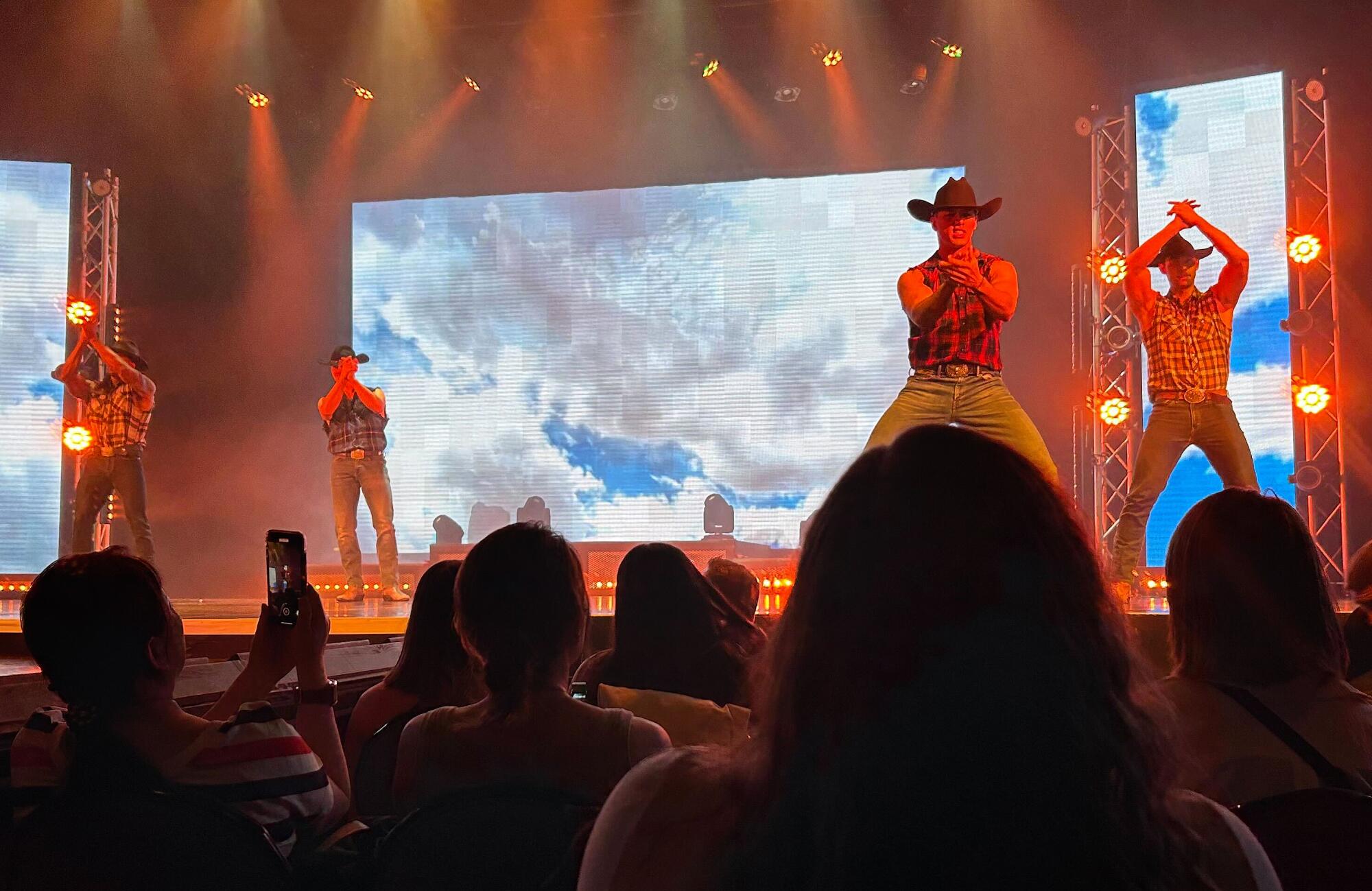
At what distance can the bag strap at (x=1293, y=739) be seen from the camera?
1446 millimetres

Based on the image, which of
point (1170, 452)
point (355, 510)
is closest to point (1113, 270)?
point (1170, 452)

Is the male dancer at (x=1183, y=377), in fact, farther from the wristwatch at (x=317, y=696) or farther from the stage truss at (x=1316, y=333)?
the wristwatch at (x=317, y=696)

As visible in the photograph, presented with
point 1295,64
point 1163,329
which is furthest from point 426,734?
point 1295,64

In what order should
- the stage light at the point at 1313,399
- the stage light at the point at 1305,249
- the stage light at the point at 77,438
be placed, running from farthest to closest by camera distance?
the stage light at the point at 77,438 < the stage light at the point at 1305,249 < the stage light at the point at 1313,399

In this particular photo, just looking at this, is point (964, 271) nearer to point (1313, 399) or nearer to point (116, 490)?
point (1313, 399)

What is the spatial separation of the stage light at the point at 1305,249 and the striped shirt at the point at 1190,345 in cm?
162

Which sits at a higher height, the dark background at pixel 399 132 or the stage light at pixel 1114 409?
the dark background at pixel 399 132

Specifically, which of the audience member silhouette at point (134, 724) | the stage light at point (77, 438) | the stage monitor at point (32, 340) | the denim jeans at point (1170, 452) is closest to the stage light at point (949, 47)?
the denim jeans at point (1170, 452)

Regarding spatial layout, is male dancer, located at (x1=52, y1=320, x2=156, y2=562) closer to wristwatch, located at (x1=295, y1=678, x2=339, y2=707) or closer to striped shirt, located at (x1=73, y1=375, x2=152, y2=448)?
striped shirt, located at (x1=73, y1=375, x2=152, y2=448)

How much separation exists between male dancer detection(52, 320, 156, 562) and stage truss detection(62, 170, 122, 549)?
1079 mm

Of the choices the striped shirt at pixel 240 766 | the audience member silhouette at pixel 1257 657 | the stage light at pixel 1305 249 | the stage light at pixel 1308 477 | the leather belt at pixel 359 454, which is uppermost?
the stage light at pixel 1305 249

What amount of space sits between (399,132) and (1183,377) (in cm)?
721

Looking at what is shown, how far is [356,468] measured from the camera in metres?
7.72

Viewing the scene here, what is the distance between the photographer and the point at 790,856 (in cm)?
78
